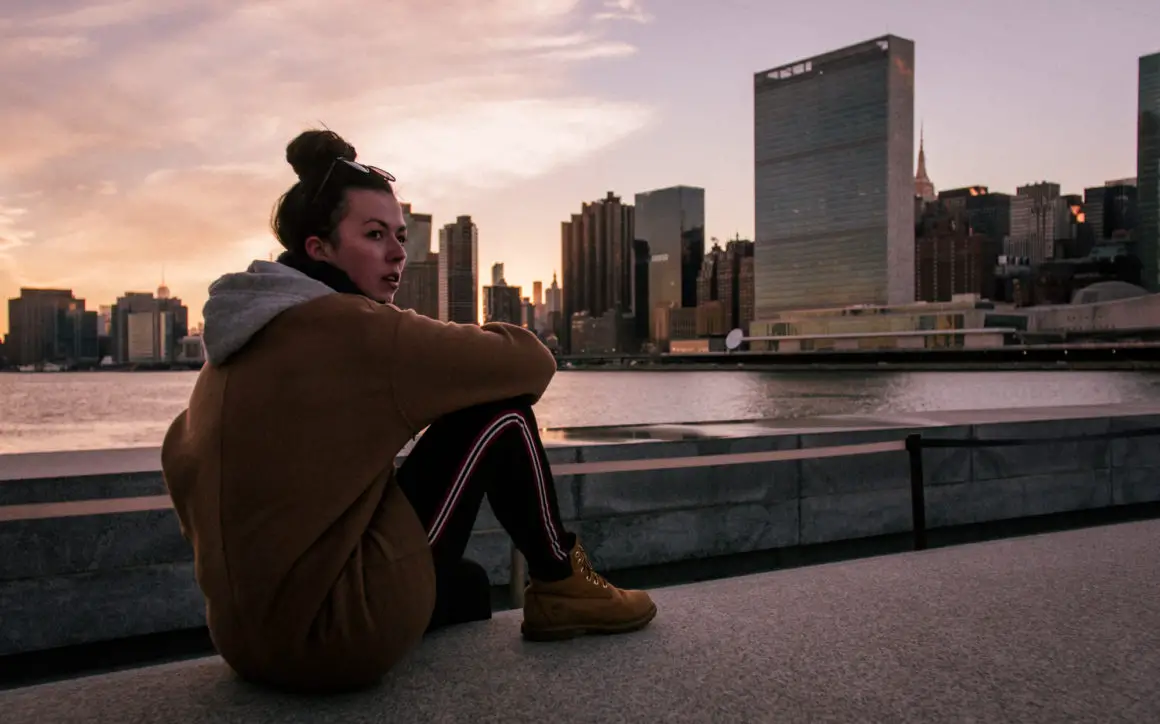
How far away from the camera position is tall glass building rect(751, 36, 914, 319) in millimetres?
151750

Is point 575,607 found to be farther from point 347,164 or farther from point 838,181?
point 838,181

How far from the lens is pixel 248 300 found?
209 centimetres

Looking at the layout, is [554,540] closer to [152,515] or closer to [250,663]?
[250,663]

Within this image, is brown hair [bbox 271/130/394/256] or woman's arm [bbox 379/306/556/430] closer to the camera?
woman's arm [bbox 379/306/556/430]

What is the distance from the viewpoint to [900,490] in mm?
5520

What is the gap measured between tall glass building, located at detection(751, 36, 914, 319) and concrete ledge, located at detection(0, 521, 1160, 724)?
15100 centimetres

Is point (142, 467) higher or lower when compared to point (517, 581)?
higher

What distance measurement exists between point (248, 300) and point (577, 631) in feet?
4.36

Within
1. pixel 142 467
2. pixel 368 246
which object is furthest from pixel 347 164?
pixel 142 467

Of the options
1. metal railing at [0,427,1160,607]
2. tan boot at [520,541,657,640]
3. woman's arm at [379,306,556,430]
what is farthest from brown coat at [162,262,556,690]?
metal railing at [0,427,1160,607]

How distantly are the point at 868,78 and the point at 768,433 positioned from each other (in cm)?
17443

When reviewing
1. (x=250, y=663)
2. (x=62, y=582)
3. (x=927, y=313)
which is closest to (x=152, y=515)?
(x=62, y=582)

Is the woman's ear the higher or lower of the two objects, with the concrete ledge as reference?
higher

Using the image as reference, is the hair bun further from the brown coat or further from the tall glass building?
the tall glass building
